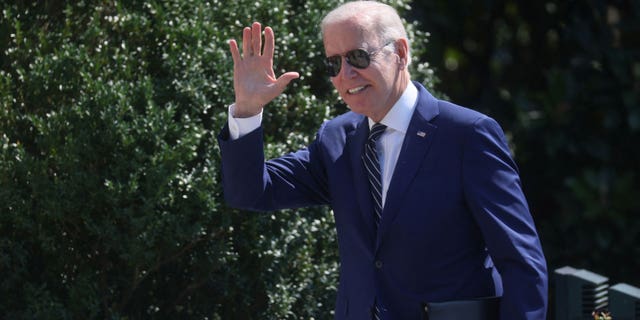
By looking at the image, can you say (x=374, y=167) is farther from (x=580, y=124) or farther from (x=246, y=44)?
(x=580, y=124)

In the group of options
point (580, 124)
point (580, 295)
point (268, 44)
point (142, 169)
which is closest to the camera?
point (268, 44)

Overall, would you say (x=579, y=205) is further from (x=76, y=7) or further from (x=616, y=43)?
(x=76, y=7)

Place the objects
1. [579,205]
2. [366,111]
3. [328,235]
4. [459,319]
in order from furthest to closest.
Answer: [579,205] < [328,235] < [366,111] < [459,319]

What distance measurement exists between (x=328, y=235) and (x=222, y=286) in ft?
1.57

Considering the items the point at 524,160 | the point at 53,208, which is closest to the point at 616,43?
the point at 524,160

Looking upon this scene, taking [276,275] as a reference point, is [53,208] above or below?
above

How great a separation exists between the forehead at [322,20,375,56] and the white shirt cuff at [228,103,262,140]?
0.31 metres

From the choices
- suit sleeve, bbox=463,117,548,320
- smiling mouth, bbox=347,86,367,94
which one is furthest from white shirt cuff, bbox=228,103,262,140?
suit sleeve, bbox=463,117,548,320

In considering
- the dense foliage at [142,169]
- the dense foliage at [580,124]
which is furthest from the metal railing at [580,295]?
the dense foliage at [580,124]

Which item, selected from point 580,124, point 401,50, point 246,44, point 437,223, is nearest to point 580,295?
point 437,223

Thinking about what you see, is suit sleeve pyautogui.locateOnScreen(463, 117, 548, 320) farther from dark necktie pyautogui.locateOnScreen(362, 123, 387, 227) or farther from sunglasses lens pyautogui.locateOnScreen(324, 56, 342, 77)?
sunglasses lens pyautogui.locateOnScreen(324, 56, 342, 77)

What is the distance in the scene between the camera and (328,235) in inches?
170

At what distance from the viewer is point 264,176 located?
3156mm

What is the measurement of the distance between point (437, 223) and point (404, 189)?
13 cm
